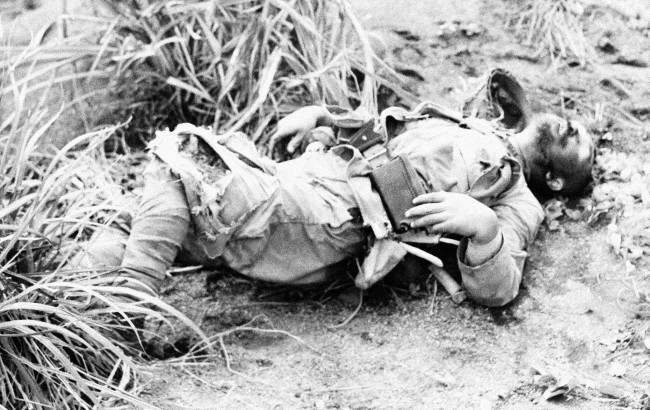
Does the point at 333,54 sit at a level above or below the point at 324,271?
above

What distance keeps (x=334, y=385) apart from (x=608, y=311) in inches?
40.1

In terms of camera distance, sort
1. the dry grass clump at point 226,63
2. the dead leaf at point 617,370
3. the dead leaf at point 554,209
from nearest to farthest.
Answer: the dead leaf at point 617,370
the dead leaf at point 554,209
the dry grass clump at point 226,63

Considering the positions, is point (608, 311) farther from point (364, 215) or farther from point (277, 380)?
point (277, 380)

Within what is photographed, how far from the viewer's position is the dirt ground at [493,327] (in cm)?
290

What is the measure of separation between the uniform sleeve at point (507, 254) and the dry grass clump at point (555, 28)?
104cm

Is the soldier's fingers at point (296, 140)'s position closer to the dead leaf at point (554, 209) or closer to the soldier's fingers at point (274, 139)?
the soldier's fingers at point (274, 139)

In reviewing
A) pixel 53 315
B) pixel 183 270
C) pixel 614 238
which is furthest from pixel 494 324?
pixel 53 315

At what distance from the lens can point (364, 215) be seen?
126 inches

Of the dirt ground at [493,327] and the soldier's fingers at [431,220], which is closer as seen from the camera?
the dirt ground at [493,327]

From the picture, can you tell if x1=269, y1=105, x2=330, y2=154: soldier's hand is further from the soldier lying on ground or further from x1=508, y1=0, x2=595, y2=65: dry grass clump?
x1=508, y1=0, x2=595, y2=65: dry grass clump

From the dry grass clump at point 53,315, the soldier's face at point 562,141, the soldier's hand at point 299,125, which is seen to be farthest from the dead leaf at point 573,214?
the dry grass clump at point 53,315

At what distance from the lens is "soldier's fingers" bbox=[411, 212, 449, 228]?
3.09m

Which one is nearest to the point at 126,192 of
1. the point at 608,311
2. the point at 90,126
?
the point at 90,126

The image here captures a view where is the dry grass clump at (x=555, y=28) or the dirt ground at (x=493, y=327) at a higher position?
the dry grass clump at (x=555, y=28)
